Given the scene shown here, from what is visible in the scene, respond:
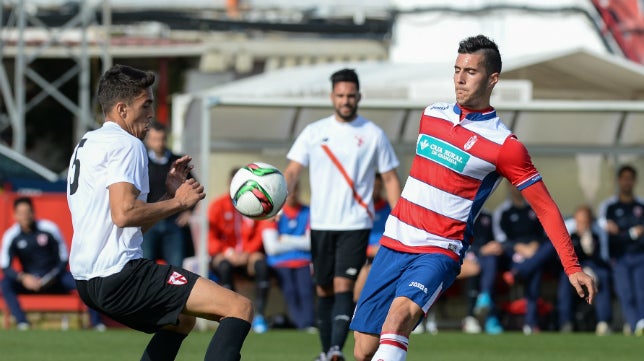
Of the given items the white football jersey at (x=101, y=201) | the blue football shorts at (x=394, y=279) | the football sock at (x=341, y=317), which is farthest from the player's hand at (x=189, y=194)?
the football sock at (x=341, y=317)

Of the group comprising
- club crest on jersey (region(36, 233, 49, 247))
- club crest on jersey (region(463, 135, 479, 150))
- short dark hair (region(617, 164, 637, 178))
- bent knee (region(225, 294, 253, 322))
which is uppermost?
club crest on jersey (region(463, 135, 479, 150))

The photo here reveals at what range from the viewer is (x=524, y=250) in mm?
15422

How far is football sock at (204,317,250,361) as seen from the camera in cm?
683

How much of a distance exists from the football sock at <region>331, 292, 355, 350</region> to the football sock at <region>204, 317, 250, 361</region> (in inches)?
132

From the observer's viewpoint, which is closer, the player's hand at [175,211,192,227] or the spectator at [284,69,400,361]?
the spectator at [284,69,400,361]

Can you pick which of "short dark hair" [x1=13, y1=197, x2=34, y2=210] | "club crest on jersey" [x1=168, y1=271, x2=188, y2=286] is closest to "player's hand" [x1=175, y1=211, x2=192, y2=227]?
"short dark hair" [x1=13, y1=197, x2=34, y2=210]

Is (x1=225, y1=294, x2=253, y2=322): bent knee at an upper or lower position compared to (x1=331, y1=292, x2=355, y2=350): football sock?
upper

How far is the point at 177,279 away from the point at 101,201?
1.73ft

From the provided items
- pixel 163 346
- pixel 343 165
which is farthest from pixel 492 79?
pixel 343 165

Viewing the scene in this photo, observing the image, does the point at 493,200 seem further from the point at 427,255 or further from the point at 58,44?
the point at 58,44

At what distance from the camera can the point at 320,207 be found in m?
10.5

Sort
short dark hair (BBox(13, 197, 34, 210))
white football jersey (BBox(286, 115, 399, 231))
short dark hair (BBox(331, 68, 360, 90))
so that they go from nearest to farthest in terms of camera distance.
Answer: short dark hair (BBox(331, 68, 360, 90)), white football jersey (BBox(286, 115, 399, 231)), short dark hair (BBox(13, 197, 34, 210))

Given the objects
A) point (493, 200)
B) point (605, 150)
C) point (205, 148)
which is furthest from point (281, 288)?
point (605, 150)

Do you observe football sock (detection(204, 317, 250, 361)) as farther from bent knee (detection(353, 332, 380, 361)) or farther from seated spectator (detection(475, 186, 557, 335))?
seated spectator (detection(475, 186, 557, 335))
